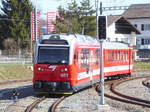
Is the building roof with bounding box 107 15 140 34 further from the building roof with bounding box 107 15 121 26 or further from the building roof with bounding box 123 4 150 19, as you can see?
the building roof with bounding box 123 4 150 19

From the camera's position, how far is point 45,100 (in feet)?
64.5

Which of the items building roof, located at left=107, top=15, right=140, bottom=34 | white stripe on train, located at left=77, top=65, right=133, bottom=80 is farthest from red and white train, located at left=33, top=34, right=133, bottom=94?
building roof, located at left=107, top=15, right=140, bottom=34

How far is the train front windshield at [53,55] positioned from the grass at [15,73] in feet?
57.8

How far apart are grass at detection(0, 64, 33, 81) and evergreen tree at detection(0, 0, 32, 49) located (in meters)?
32.0

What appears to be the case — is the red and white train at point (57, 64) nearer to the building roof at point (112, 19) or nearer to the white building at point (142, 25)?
the building roof at point (112, 19)

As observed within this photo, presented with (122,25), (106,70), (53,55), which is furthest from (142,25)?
(53,55)

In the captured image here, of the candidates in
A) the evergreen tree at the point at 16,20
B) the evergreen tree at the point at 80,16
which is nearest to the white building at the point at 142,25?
the evergreen tree at the point at 80,16

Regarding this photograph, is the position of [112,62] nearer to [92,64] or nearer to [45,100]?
[92,64]

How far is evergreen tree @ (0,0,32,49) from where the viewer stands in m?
75.1

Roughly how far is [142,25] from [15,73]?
199 feet

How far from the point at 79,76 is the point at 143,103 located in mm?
4604

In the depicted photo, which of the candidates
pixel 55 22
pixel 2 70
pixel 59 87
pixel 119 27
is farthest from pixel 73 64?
pixel 119 27

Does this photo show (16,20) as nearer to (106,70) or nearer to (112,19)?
(112,19)

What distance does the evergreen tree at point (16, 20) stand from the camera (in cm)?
7512
